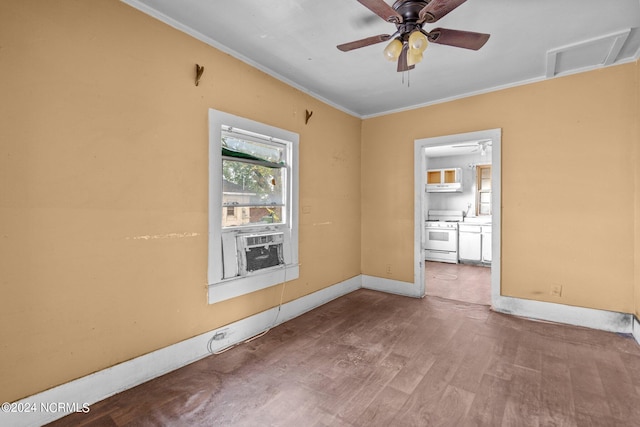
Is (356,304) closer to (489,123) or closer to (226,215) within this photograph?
(226,215)

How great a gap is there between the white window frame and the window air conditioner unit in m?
0.07

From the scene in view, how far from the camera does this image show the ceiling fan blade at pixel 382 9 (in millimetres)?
1633

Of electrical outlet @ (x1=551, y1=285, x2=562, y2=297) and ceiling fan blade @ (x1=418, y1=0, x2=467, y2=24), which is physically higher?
ceiling fan blade @ (x1=418, y1=0, x2=467, y2=24)

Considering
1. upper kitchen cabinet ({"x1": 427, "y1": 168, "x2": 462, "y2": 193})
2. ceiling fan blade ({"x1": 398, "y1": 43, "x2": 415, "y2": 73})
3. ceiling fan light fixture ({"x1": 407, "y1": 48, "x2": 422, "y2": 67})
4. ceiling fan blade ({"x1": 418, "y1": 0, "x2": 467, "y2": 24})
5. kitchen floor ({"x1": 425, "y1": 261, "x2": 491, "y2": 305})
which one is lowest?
kitchen floor ({"x1": 425, "y1": 261, "x2": 491, "y2": 305})

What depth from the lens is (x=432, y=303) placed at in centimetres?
394

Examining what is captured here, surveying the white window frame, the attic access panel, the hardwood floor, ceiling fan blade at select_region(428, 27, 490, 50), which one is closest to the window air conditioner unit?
the white window frame

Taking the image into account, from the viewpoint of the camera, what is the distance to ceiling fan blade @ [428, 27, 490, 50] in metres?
1.90

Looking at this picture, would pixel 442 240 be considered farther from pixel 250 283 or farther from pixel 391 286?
pixel 250 283

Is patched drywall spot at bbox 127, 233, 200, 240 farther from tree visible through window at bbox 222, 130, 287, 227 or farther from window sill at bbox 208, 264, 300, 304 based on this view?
window sill at bbox 208, 264, 300, 304

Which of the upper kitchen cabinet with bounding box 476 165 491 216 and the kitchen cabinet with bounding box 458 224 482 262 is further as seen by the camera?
the upper kitchen cabinet with bounding box 476 165 491 216

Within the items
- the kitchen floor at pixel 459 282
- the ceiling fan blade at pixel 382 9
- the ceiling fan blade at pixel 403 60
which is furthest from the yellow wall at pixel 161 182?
the ceiling fan blade at pixel 382 9

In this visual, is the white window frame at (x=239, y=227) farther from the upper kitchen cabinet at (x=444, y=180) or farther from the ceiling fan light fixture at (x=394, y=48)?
the upper kitchen cabinet at (x=444, y=180)

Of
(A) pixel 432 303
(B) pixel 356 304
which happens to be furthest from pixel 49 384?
(A) pixel 432 303

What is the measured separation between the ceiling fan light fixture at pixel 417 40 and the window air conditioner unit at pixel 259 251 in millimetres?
2088
